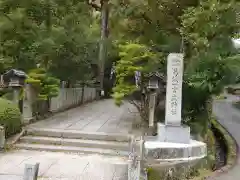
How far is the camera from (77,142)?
9305 millimetres

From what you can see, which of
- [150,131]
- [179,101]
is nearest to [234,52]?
[179,101]

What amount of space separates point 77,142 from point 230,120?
39.5ft

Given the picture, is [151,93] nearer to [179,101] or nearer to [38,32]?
[179,101]

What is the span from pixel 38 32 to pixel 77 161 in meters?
6.03

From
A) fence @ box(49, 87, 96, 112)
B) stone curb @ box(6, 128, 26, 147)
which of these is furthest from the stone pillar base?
fence @ box(49, 87, 96, 112)

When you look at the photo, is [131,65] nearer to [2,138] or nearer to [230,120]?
[2,138]

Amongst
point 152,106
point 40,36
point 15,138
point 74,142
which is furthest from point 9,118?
point 152,106

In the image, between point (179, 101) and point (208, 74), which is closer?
point (179, 101)

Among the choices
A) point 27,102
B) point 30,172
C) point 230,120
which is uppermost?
point 27,102

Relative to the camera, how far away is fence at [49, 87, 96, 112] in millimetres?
14420

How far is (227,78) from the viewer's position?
9.45 meters

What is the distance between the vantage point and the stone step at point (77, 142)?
9.14 metres

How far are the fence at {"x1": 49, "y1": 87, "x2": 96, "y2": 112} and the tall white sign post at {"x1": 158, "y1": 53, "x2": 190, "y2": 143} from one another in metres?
6.62

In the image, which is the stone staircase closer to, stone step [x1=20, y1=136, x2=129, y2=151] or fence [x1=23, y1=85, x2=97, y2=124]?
stone step [x1=20, y1=136, x2=129, y2=151]
